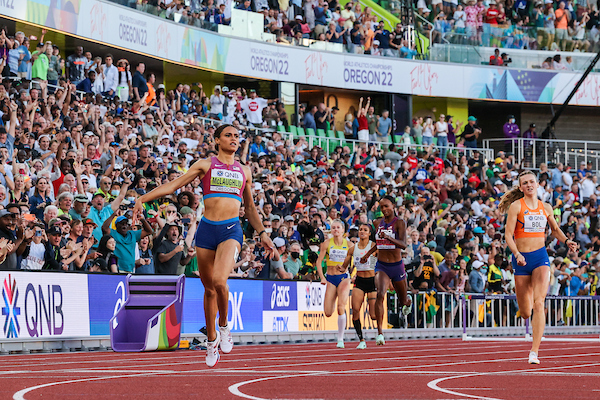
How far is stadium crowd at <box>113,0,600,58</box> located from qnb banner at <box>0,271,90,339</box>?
17695mm

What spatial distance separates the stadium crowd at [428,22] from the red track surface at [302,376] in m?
20.4

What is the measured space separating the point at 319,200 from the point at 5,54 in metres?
7.80

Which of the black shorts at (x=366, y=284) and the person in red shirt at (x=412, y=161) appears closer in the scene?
the black shorts at (x=366, y=284)

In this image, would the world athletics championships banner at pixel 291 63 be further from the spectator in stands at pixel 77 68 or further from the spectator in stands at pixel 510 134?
the spectator in stands at pixel 510 134

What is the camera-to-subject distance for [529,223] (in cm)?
1220

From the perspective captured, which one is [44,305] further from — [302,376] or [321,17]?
[321,17]

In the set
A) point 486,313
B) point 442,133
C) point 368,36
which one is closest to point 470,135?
point 442,133

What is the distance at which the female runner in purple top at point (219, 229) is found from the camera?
33.8 feet

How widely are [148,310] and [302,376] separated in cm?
580

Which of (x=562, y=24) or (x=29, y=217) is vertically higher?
(x=562, y=24)

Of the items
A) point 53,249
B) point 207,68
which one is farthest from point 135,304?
point 207,68

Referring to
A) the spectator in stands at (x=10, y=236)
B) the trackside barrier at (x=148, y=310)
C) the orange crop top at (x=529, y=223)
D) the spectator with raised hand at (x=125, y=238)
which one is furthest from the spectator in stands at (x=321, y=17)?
the orange crop top at (x=529, y=223)

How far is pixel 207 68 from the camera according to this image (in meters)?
33.6

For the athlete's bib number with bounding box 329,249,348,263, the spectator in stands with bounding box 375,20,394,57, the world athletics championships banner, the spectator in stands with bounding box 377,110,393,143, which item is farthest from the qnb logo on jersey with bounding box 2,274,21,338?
the spectator in stands with bounding box 375,20,394,57
